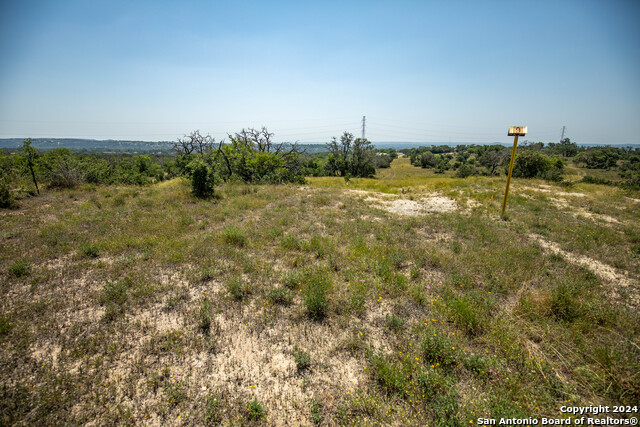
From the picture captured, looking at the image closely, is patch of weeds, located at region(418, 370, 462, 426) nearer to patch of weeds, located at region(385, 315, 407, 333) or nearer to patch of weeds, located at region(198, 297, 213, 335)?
patch of weeds, located at region(385, 315, 407, 333)

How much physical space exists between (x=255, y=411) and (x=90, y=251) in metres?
7.85

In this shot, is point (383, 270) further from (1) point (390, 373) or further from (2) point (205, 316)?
(2) point (205, 316)

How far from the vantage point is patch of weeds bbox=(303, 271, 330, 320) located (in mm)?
5062

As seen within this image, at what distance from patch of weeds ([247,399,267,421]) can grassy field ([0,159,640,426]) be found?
0.05 ft

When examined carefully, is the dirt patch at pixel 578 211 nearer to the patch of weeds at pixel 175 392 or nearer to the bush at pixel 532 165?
the bush at pixel 532 165

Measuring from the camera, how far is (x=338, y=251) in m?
7.93

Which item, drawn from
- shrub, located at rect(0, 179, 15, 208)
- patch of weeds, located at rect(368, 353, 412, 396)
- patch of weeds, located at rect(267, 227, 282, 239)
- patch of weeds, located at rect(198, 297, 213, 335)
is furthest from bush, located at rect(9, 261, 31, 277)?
shrub, located at rect(0, 179, 15, 208)

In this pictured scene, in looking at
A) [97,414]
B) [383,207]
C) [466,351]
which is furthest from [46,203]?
[466,351]

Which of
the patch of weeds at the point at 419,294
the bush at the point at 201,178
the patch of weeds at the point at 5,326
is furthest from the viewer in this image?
the bush at the point at 201,178

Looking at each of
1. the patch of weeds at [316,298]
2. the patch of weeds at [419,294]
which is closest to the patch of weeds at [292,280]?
the patch of weeds at [316,298]

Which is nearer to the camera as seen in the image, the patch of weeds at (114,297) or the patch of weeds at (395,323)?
the patch of weeds at (395,323)

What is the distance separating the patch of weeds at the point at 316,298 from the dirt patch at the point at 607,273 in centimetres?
696

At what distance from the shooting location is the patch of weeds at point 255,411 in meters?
3.11

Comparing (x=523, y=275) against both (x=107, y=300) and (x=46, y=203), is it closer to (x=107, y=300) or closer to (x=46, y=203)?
(x=107, y=300)
